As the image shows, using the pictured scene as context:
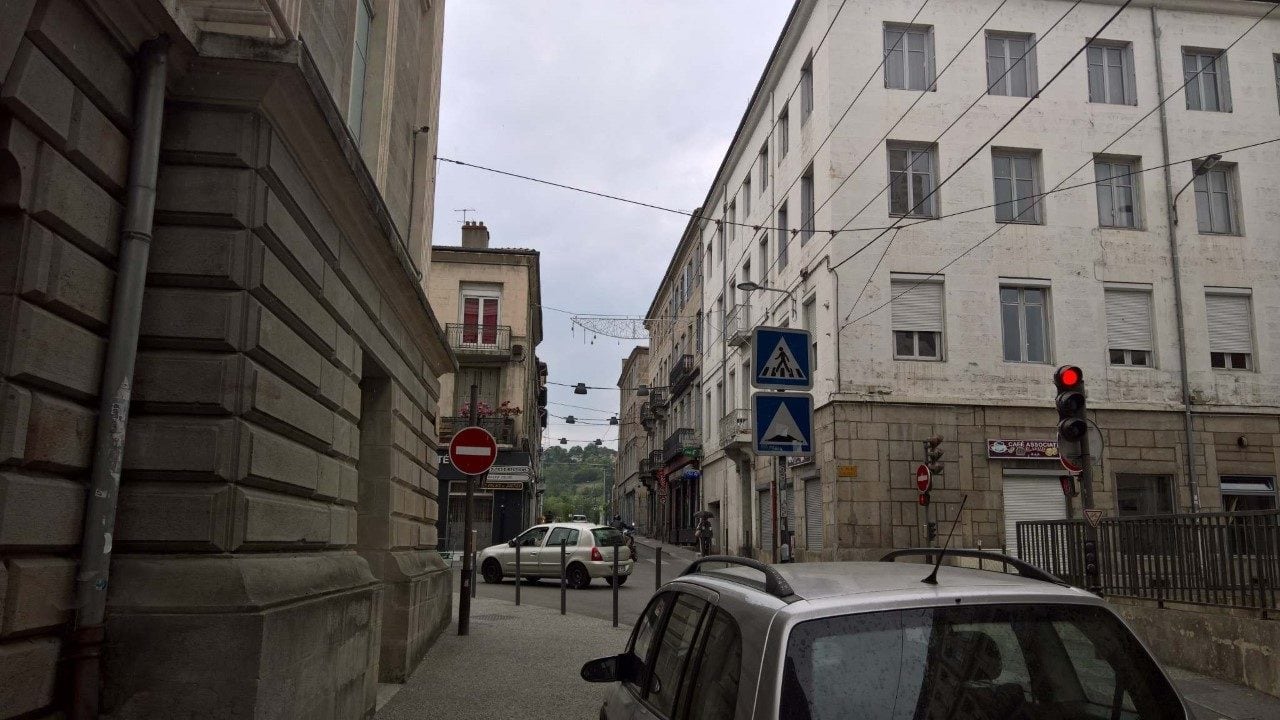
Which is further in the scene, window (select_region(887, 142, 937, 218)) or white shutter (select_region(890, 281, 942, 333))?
window (select_region(887, 142, 937, 218))

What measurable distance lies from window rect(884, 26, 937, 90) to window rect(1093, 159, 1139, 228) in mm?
4969

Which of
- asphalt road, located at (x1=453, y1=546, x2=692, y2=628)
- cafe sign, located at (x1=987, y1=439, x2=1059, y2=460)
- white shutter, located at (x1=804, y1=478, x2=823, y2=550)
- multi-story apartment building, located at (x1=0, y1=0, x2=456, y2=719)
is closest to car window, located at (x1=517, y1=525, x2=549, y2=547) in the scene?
asphalt road, located at (x1=453, y1=546, x2=692, y2=628)

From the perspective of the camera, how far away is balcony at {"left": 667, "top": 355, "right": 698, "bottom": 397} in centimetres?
4341

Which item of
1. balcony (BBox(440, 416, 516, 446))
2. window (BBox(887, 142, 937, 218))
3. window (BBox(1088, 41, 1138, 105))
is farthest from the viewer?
balcony (BBox(440, 416, 516, 446))

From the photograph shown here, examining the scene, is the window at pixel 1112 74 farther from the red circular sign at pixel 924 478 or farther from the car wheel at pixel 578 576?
the car wheel at pixel 578 576

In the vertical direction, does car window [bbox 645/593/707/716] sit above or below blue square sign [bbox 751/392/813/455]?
below

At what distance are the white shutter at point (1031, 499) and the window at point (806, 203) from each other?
8.10 m

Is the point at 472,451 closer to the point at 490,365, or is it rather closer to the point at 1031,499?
the point at 1031,499

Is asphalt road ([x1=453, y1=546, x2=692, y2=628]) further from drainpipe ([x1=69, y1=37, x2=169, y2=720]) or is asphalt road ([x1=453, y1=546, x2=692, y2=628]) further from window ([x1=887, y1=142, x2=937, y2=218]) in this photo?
window ([x1=887, y1=142, x2=937, y2=218])

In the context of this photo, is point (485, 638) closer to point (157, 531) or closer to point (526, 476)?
point (157, 531)

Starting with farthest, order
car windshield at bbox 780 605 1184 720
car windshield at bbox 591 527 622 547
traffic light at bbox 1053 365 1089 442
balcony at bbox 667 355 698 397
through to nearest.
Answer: balcony at bbox 667 355 698 397, car windshield at bbox 591 527 622 547, traffic light at bbox 1053 365 1089 442, car windshield at bbox 780 605 1184 720

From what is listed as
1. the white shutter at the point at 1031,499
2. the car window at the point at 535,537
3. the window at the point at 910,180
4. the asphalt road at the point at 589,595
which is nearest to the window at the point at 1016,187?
the window at the point at 910,180

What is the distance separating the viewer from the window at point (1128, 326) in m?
22.9

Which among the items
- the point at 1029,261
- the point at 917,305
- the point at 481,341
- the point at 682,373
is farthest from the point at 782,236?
the point at 682,373
